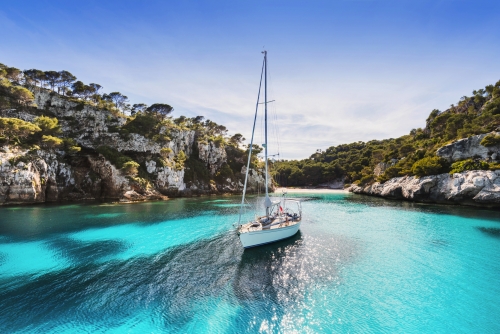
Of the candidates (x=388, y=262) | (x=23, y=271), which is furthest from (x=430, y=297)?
(x=23, y=271)

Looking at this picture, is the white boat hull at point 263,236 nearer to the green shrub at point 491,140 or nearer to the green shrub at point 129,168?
the green shrub at point 129,168

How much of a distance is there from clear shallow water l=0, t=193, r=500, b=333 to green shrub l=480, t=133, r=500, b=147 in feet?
95.0

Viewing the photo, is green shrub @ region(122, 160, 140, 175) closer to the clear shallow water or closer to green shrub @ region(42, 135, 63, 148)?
green shrub @ region(42, 135, 63, 148)

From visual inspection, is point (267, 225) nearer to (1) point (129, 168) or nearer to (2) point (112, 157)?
(1) point (129, 168)

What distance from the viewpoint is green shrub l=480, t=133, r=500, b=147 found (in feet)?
143

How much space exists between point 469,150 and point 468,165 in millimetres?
5923

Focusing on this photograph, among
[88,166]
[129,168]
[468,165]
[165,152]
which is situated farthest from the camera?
[165,152]

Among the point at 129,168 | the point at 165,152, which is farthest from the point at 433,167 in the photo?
the point at 129,168

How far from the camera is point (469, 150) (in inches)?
1871

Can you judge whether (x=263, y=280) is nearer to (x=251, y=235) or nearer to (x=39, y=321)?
(x=251, y=235)

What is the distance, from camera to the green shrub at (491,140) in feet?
143

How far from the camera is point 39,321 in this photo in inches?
395

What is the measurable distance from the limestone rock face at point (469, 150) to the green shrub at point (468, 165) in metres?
2.20

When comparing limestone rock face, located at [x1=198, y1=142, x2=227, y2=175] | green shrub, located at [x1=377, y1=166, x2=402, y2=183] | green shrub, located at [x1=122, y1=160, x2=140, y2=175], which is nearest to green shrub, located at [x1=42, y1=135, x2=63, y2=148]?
green shrub, located at [x1=122, y1=160, x2=140, y2=175]
